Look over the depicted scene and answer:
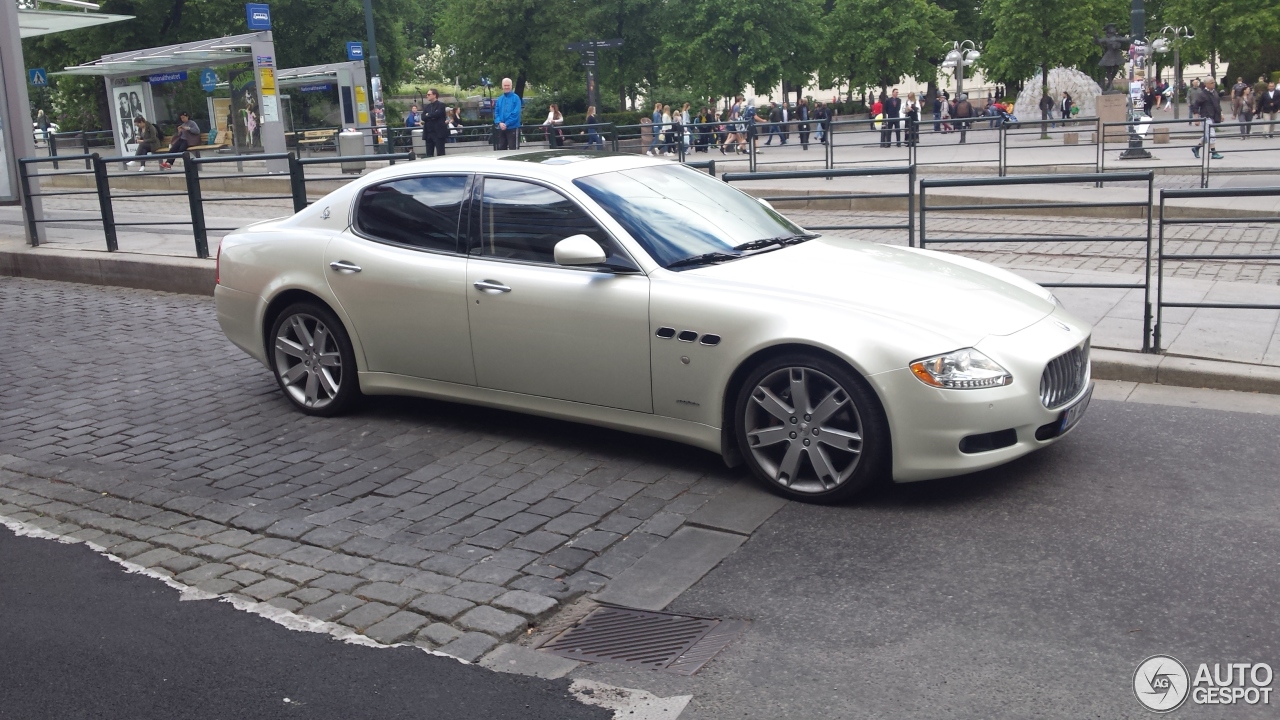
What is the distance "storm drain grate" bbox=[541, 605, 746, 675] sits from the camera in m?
3.97

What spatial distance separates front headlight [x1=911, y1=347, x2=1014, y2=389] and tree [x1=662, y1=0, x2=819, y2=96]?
146 ft

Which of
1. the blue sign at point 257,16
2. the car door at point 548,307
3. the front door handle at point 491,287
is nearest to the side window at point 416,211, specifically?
the car door at point 548,307

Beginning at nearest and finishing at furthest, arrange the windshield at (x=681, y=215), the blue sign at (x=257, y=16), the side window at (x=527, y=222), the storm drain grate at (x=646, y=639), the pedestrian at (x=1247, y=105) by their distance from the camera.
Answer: the storm drain grate at (x=646, y=639) < the windshield at (x=681, y=215) < the side window at (x=527, y=222) < the blue sign at (x=257, y=16) < the pedestrian at (x=1247, y=105)

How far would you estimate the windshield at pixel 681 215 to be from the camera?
5887 mm

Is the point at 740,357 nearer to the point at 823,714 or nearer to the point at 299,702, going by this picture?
the point at 823,714

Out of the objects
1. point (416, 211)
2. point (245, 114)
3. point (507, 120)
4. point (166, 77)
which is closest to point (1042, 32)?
point (507, 120)

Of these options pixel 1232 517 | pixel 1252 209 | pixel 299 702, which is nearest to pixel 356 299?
pixel 299 702

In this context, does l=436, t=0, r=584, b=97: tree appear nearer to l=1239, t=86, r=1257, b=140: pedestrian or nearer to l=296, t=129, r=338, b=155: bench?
l=296, t=129, r=338, b=155: bench

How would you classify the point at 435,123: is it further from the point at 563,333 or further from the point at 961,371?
the point at 961,371

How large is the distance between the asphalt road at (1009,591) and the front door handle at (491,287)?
6.16ft

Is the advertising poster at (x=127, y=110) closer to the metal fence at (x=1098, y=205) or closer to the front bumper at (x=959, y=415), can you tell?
the metal fence at (x=1098, y=205)

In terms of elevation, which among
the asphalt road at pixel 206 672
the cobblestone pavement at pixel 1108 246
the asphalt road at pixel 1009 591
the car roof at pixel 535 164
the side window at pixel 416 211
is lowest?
the asphalt road at pixel 1009 591

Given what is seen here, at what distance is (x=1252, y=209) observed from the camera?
13.9 metres

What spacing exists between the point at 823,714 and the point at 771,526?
1.61 m
